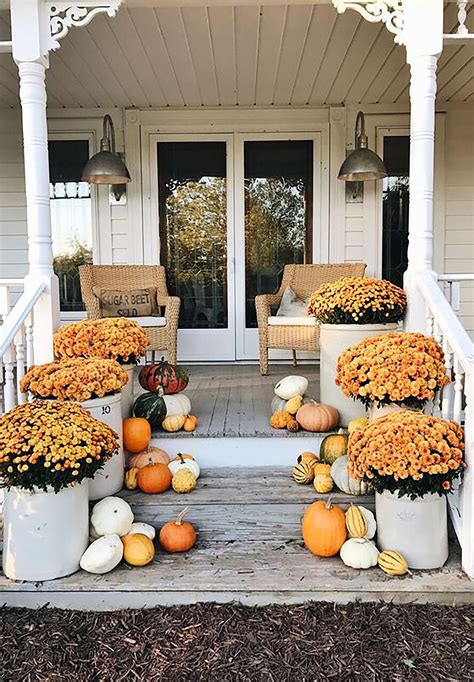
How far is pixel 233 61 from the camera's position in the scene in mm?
4047

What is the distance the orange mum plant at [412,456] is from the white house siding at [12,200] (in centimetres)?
404

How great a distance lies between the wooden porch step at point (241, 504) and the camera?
2.27 metres

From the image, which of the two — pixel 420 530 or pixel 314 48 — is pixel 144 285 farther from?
pixel 420 530

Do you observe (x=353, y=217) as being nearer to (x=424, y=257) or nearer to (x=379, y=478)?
(x=424, y=257)

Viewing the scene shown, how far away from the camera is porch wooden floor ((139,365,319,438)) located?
2.83m

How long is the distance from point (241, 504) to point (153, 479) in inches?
15.3

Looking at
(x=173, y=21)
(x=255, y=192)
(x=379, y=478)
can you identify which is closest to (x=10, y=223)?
(x=255, y=192)

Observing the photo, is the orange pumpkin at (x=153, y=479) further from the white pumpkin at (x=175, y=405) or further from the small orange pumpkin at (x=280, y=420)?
the small orange pumpkin at (x=280, y=420)

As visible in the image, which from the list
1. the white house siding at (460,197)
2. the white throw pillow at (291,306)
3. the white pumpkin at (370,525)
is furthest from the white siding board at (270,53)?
the white pumpkin at (370,525)

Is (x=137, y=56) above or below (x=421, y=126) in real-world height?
above

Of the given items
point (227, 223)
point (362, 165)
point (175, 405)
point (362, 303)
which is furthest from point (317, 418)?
point (227, 223)

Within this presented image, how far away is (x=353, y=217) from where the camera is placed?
5.12m

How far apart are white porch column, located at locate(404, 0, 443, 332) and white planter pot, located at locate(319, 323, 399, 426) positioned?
0.19m

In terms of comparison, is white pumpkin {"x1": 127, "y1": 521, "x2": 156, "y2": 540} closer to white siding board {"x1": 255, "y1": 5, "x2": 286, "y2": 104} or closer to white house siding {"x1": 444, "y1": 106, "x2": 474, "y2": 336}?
white siding board {"x1": 255, "y1": 5, "x2": 286, "y2": 104}
